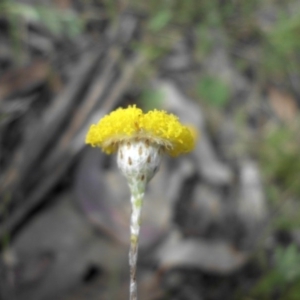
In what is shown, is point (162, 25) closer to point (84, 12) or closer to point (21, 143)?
point (84, 12)

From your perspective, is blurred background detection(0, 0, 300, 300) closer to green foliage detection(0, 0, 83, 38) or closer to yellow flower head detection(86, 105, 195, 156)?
green foliage detection(0, 0, 83, 38)

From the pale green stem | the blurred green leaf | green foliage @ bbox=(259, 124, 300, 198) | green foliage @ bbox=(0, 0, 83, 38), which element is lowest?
the pale green stem

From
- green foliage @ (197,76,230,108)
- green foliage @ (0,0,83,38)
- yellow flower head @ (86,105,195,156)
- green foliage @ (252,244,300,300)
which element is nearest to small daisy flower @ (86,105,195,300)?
yellow flower head @ (86,105,195,156)

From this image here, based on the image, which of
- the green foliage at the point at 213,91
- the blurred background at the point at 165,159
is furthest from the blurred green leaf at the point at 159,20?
the green foliage at the point at 213,91

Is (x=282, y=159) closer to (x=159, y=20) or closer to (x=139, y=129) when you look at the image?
(x=159, y=20)

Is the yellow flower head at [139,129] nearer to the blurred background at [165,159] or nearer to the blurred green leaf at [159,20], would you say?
the blurred background at [165,159]

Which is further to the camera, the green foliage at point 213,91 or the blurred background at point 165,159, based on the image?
the green foliage at point 213,91
